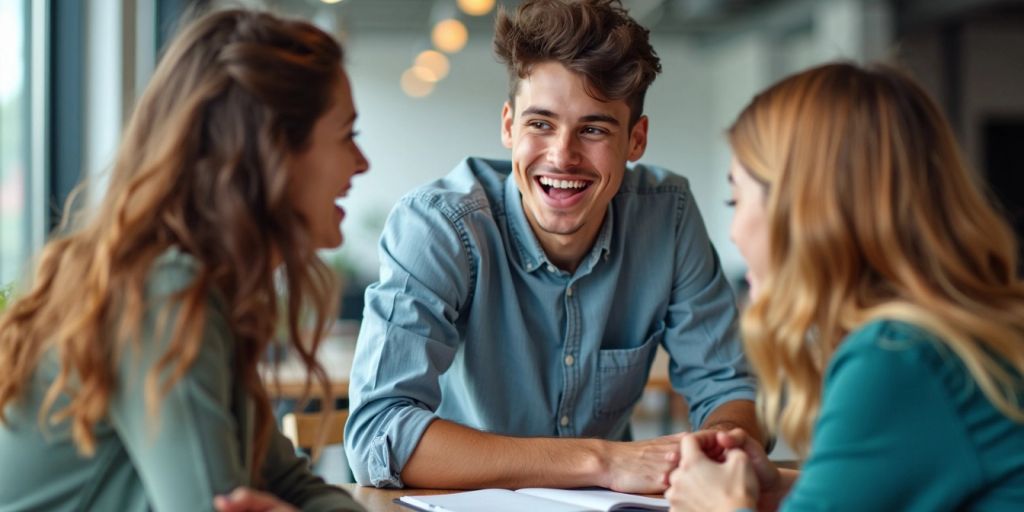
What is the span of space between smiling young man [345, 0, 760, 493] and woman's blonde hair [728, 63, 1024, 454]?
2.53 ft

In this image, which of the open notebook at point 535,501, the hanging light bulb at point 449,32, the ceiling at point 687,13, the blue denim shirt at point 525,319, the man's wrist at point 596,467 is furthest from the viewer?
the ceiling at point 687,13

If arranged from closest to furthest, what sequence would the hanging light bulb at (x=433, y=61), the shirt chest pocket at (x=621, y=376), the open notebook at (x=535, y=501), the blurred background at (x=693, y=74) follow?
1. the open notebook at (x=535, y=501)
2. the shirt chest pocket at (x=621, y=376)
3. the blurred background at (x=693, y=74)
4. the hanging light bulb at (x=433, y=61)

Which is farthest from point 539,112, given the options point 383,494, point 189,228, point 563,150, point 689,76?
point 689,76

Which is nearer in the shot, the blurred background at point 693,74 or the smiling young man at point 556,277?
the smiling young man at point 556,277

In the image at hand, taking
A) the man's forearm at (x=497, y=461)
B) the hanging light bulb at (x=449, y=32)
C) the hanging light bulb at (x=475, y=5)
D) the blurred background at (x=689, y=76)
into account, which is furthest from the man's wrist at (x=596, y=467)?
the hanging light bulb at (x=449, y=32)

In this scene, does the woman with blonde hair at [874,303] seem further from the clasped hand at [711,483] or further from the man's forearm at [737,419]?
the man's forearm at [737,419]

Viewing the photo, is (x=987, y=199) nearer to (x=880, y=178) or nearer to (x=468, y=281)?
(x=880, y=178)

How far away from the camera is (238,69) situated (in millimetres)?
1193

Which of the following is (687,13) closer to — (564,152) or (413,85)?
(413,85)

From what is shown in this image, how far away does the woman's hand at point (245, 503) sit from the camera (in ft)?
3.54

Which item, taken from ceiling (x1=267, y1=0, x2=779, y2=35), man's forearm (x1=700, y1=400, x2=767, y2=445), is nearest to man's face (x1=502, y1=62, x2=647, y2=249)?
man's forearm (x1=700, y1=400, x2=767, y2=445)

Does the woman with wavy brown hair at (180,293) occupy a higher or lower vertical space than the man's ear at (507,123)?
lower

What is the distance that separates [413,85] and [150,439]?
1069cm

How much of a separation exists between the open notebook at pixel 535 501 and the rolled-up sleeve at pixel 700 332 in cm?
58
